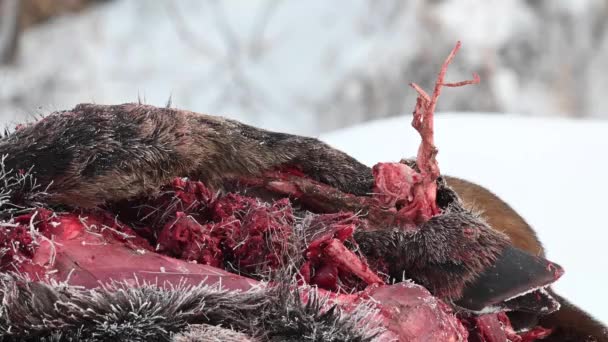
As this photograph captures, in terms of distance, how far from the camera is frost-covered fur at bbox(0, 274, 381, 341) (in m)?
0.91

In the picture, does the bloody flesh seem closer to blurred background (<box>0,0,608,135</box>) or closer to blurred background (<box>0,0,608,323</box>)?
blurred background (<box>0,0,608,323</box>)

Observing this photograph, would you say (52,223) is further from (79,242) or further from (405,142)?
(405,142)

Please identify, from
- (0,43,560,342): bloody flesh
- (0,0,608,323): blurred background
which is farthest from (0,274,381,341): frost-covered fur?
(0,0,608,323): blurred background

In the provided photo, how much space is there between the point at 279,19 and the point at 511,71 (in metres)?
1.53

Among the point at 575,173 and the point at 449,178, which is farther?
the point at 575,173

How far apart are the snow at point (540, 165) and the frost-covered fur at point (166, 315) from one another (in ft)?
2.89

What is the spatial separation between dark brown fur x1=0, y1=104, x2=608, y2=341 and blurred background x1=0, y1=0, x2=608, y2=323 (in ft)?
7.64

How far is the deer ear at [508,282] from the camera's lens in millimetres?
1144

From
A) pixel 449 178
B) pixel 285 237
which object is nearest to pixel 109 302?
pixel 285 237

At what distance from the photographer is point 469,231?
120 cm

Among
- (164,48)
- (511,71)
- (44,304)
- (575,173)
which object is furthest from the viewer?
(164,48)

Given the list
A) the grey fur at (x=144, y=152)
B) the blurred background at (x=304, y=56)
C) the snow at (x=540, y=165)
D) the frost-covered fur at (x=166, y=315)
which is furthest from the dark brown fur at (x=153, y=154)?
the blurred background at (x=304, y=56)

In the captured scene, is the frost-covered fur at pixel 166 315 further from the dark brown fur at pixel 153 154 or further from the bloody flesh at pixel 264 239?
the dark brown fur at pixel 153 154


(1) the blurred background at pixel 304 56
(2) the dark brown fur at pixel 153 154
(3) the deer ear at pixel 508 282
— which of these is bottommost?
(3) the deer ear at pixel 508 282
